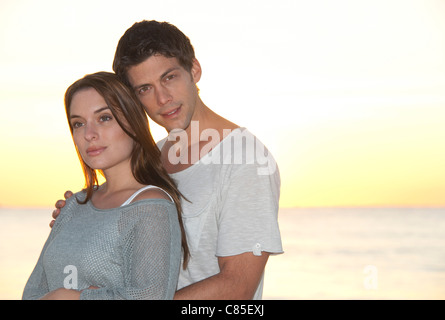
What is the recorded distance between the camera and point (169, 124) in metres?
3.39

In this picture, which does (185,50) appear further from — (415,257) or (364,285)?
(415,257)

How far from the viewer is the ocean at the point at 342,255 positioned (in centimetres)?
1609

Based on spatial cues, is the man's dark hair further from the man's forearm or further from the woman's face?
the man's forearm

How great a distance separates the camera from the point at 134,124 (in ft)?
9.39

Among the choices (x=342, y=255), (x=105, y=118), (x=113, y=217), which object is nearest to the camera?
(x=113, y=217)

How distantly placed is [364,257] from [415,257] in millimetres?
1925

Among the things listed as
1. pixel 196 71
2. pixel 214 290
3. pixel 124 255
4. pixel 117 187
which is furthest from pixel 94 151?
pixel 196 71

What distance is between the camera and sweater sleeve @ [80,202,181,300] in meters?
2.54

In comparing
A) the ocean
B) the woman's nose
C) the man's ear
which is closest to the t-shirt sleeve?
the woman's nose

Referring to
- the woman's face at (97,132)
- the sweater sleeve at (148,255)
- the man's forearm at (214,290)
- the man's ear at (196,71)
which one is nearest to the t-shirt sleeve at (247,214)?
the man's forearm at (214,290)

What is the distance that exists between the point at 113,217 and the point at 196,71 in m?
1.31

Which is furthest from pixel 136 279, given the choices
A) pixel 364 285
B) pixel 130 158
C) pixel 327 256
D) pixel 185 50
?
pixel 327 256

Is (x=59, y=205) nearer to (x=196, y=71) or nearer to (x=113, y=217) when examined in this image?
(x=113, y=217)

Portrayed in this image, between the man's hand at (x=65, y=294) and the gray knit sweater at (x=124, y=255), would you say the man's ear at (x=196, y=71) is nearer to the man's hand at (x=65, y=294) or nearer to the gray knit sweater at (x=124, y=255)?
the gray knit sweater at (x=124, y=255)
